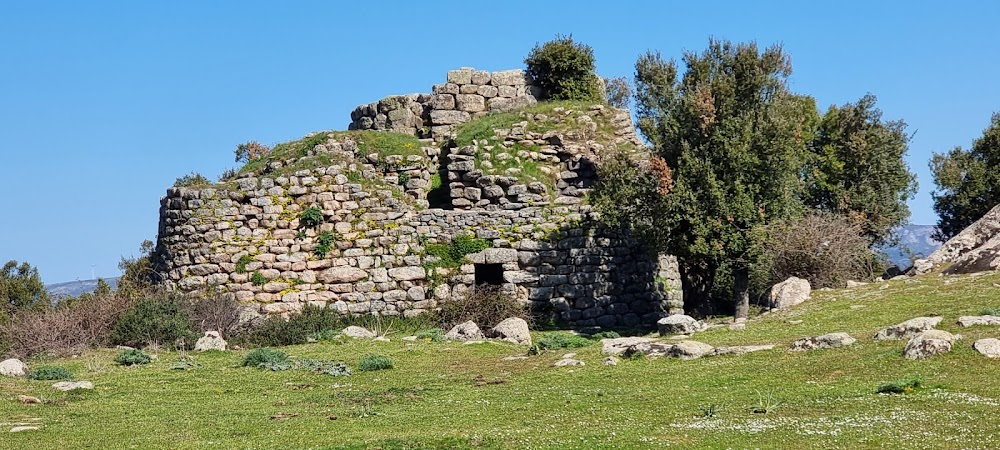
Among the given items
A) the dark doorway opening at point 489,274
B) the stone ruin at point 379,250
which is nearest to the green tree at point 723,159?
the stone ruin at point 379,250

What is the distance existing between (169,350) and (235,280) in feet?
15.4

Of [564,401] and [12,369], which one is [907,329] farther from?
[12,369]

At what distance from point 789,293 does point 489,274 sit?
8427mm

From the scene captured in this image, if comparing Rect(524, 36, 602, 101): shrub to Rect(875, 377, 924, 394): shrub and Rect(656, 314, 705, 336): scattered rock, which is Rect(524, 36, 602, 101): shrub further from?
Rect(875, 377, 924, 394): shrub

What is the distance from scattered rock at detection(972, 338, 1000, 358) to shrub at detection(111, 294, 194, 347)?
16661 millimetres

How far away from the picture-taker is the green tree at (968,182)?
3916cm

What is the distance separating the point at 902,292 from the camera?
2455 centimetres

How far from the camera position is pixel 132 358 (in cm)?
2133

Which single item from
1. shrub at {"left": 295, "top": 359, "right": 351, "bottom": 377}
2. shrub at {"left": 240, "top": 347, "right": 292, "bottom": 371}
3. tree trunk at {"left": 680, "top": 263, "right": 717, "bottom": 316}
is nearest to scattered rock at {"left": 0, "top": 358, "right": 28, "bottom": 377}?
shrub at {"left": 240, "top": 347, "right": 292, "bottom": 371}

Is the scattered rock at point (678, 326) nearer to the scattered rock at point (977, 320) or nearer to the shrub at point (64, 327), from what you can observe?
the scattered rock at point (977, 320)

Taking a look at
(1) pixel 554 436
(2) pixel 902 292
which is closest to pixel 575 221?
(2) pixel 902 292

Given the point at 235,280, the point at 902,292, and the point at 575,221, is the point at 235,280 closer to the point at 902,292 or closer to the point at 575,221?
the point at 575,221

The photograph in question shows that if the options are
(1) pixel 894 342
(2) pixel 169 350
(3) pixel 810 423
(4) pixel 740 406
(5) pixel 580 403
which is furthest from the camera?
(2) pixel 169 350

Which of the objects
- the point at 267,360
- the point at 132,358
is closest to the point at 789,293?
the point at 267,360
